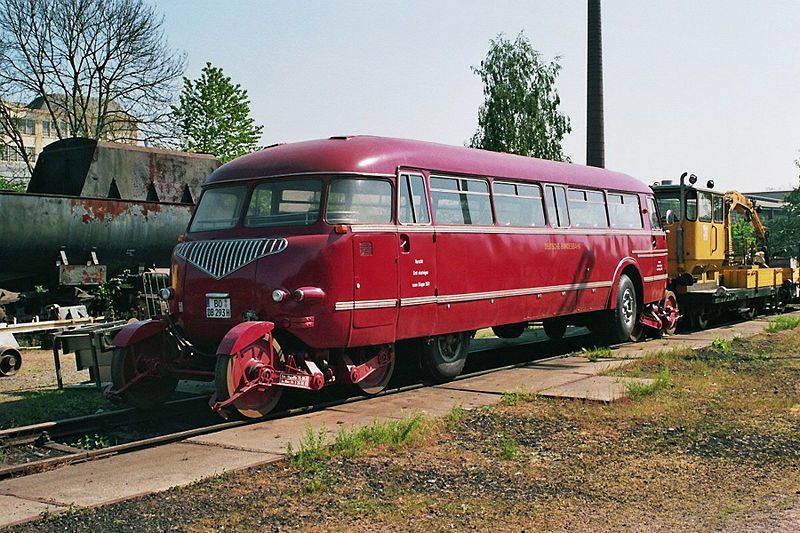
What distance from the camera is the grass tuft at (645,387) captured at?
10.0m

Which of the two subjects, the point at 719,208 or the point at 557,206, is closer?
the point at 557,206

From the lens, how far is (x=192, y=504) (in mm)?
6062

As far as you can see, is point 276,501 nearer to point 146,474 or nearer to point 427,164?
point 146,474

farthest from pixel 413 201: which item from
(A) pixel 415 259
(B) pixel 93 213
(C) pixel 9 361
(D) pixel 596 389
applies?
(B) pixel 93 213

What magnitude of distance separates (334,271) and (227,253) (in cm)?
121

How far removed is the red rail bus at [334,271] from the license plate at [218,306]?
0.01m

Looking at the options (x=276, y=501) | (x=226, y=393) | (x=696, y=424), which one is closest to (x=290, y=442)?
(x=226, y=393)

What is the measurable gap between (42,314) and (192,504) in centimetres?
1153

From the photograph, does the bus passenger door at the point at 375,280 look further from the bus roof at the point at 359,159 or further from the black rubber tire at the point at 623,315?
the black rubber tire at the point at 623,315

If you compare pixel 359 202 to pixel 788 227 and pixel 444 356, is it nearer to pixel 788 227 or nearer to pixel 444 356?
pixel 444 356

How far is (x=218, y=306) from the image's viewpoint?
985 centimetres

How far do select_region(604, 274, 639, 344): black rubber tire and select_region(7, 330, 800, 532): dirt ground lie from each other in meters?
6.31

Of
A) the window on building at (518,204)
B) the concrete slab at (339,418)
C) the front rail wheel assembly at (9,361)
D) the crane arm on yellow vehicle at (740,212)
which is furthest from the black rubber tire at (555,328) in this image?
the front rail wheel assembly at (9,361)

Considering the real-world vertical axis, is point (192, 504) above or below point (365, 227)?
below
